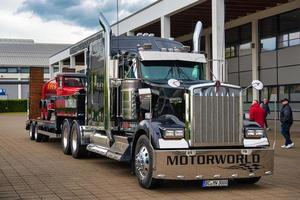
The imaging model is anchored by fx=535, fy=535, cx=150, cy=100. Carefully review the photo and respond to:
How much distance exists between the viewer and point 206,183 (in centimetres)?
909

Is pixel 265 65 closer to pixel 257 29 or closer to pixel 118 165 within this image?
pixel 257 29

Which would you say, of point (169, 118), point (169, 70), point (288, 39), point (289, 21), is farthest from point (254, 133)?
point (288, 39)

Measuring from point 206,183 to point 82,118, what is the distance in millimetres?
6364

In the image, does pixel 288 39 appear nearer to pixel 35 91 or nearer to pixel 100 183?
pixel 35 91

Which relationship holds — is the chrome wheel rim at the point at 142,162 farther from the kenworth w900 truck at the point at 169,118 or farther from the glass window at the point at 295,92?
the glass window at the point at 295,92

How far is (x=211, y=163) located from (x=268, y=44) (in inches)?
1006

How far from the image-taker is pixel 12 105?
69688 mm

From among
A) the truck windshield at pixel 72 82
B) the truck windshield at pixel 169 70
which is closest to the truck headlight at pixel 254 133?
the truck windshield at pixel 169 70

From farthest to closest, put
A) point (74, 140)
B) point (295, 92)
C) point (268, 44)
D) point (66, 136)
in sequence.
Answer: point (268, 44)
point (295, 92)
point (66, 136)
point (74, 140)

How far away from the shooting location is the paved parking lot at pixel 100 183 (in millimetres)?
8820

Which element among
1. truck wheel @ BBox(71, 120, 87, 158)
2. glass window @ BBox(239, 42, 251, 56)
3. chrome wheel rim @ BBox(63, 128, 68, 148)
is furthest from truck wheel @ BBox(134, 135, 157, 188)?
glass window @ BBox(239, 42, 251, 56)

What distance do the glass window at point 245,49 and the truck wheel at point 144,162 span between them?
26.8 metres

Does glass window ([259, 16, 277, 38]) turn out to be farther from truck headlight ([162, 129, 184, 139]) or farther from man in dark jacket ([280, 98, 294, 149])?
truck headlight ([162, 129, 184, 139])

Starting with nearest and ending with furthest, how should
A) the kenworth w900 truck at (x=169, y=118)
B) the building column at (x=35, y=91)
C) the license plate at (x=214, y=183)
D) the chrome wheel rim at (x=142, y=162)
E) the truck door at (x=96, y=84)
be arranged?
the kenworth w900 truck at (x=169, y=118)
the license plate at (x=214, y=183)
the chrome wheel rim at (x=142, y=162)
the truck door at (x=96, y=84)
the building column at (x=35, y=91)
